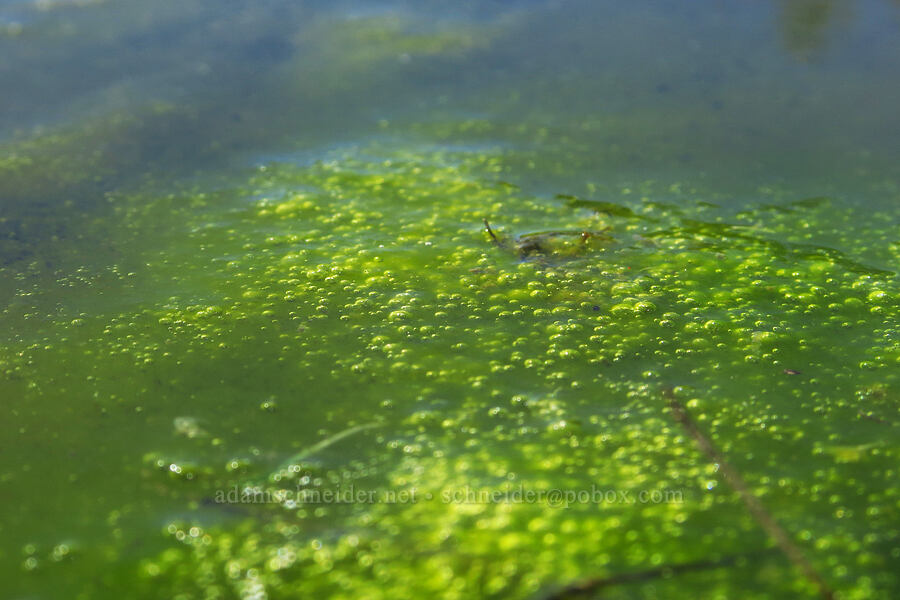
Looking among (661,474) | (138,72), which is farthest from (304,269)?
(138,72)

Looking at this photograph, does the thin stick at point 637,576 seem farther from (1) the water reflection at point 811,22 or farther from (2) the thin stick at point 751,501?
(1) the water reflection at point 811,22

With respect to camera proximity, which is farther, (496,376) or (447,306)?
(447,306)

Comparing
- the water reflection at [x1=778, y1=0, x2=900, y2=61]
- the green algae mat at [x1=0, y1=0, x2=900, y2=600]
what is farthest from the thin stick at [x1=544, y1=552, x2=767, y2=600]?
the water reflection at [x1=778, y1=0, x2=900, y2=61]

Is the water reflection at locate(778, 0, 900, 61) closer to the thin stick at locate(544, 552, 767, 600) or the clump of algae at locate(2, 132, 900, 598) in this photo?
the clump of algae at locate(2, 132, 900, 598)

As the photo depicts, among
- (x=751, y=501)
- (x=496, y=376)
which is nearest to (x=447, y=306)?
(x=496, y=376)

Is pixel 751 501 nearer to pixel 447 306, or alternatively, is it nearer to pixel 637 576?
pixel 637 576

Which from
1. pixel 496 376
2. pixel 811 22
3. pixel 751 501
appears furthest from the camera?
pixel 811 22

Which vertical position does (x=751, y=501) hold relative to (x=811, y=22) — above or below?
below

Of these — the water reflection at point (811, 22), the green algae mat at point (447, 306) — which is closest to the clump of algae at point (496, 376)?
the green algae mat at point (447, 306)
